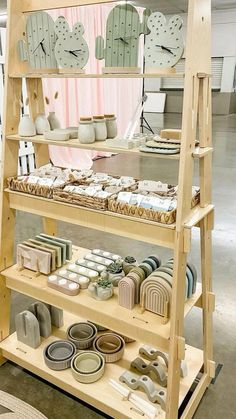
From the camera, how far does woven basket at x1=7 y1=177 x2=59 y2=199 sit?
60.6 inches

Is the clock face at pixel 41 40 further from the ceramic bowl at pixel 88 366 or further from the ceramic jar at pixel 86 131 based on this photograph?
the ceramic bowl at pixel 88 366

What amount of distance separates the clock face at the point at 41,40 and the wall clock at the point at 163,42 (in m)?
0.45

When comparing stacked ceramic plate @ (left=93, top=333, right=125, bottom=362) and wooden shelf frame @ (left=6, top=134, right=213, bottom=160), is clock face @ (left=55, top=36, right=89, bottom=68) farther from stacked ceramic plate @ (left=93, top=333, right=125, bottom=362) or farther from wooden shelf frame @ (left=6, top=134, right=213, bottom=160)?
stacked ceramic plate @ (left=93, top=333, right=125, bottom=362)

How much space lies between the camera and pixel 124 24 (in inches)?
50.6

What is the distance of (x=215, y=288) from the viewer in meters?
2.59

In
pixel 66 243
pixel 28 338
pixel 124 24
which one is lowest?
pixel 28 338

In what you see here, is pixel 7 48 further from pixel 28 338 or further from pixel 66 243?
pixel 28 338

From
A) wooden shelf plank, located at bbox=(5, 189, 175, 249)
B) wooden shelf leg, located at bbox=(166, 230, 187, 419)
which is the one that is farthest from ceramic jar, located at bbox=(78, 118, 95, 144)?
wooden shelf leg, located at bbox=(166, 230, 187, 419)

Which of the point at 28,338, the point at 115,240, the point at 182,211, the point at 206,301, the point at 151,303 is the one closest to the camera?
the point at 182,211

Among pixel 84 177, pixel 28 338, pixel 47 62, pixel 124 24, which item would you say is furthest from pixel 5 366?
pixel 124 24

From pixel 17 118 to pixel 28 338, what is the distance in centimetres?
110

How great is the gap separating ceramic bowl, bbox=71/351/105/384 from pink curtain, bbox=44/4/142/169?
3.68 meters

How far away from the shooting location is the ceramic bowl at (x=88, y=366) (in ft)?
5.26

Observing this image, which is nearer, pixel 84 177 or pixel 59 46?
pixel 59 46
